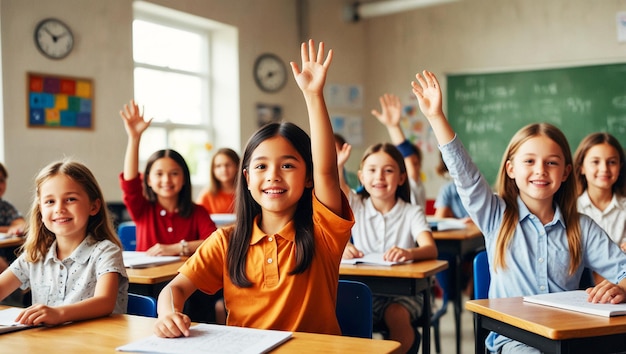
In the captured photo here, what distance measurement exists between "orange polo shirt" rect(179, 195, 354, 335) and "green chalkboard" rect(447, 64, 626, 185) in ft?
16.6

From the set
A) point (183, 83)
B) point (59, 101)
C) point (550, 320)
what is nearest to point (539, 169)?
point (550, 320)

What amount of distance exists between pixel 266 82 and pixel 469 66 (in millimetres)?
2100

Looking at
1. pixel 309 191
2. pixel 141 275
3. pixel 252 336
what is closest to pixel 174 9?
pixel 141 275

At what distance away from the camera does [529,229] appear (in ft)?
6.63

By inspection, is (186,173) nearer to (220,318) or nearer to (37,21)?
(220,318)

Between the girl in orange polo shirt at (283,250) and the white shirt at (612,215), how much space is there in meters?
1.83

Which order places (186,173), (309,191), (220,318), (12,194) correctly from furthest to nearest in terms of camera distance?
(12,194), (186,173), (220,318), (309,191)

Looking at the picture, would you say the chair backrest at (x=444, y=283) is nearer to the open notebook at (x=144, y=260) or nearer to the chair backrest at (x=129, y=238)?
the open notebook at (x=144, y=260)

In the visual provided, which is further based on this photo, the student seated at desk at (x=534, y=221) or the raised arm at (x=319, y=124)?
the student seated at desk at (x=534, y=221)

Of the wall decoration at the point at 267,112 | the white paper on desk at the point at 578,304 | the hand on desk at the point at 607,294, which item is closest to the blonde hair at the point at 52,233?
the white paper on desk at the point at 578,304

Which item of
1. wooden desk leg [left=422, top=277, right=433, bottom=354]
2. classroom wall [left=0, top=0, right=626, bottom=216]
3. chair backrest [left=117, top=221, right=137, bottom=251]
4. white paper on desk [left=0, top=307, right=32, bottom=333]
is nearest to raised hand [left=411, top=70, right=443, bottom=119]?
wooden desk leg [left=422, top=277, right=433, bottom=354]

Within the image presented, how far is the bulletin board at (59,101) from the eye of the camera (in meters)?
4.40

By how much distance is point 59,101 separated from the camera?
455cm

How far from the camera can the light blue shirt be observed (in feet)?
6.37
